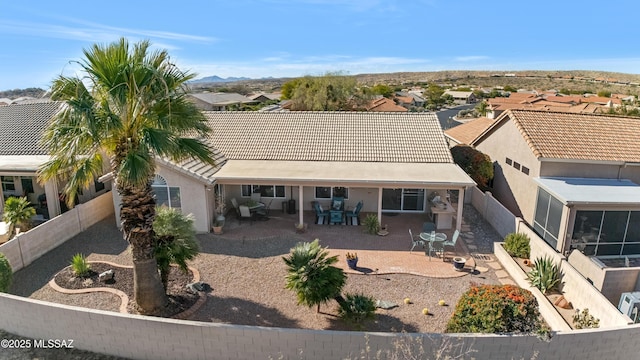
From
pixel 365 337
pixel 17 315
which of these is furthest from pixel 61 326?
pixel 365 337

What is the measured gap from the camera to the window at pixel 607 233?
1646 cm

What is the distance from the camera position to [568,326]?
38.3ft

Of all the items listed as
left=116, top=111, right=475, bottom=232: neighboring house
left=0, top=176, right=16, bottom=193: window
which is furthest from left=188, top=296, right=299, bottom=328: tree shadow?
left=0, top=176, right=16, bottom=193: window

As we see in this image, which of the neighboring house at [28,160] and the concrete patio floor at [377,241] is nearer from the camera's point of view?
the concrete patio floor at [377,241]

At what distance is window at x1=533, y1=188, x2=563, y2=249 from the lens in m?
17.1

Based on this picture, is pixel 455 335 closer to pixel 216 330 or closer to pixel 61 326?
pixel 216 330

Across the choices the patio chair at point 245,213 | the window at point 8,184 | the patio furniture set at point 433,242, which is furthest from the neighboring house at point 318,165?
the window at point 8,184

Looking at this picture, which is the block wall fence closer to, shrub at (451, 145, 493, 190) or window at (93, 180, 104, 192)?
window at (93, 180, 104, 192)

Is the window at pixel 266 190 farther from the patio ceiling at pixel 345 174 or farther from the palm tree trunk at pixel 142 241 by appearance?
the palm tree trunk at pixel 142 241

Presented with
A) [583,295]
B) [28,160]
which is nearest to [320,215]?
[583,295]

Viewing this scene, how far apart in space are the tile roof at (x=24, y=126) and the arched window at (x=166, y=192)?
7.33 metres

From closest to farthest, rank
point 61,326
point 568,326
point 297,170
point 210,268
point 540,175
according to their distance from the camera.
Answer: point 61,326, point 568,326, point 210,268, point 540,175, point 297,170

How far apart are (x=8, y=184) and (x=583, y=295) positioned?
26.2 m

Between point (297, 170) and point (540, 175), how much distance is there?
11734 millimetres
